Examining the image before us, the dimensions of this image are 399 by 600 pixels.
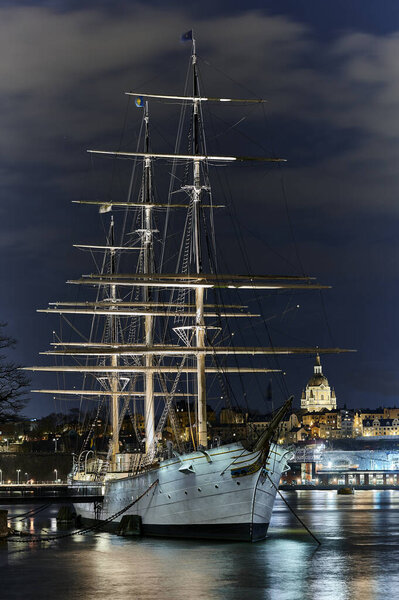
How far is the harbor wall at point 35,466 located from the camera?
157 meters

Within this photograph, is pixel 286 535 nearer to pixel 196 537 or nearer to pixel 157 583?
pixel 196 537

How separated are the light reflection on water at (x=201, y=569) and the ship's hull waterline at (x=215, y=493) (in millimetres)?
1033

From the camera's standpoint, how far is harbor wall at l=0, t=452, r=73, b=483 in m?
157

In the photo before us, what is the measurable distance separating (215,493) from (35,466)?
11002 cm

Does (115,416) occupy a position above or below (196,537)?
above

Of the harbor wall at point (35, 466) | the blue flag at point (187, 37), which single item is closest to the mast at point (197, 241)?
the blue flag at point (187, 37)

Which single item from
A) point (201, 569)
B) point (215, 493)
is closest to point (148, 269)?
point (215, 493)

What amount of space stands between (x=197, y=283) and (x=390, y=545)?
18.5 metres

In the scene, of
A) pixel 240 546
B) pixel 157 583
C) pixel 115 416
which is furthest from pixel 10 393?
pixel 115 416

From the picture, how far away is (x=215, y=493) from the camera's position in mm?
53250

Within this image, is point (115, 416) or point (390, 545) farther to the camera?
point (115, 416)

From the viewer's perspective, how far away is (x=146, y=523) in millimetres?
60031

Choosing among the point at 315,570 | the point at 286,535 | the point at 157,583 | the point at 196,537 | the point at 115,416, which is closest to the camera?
the point at 157,583

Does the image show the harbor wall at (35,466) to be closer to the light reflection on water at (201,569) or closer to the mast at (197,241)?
the light reflection on water at (201,569)
